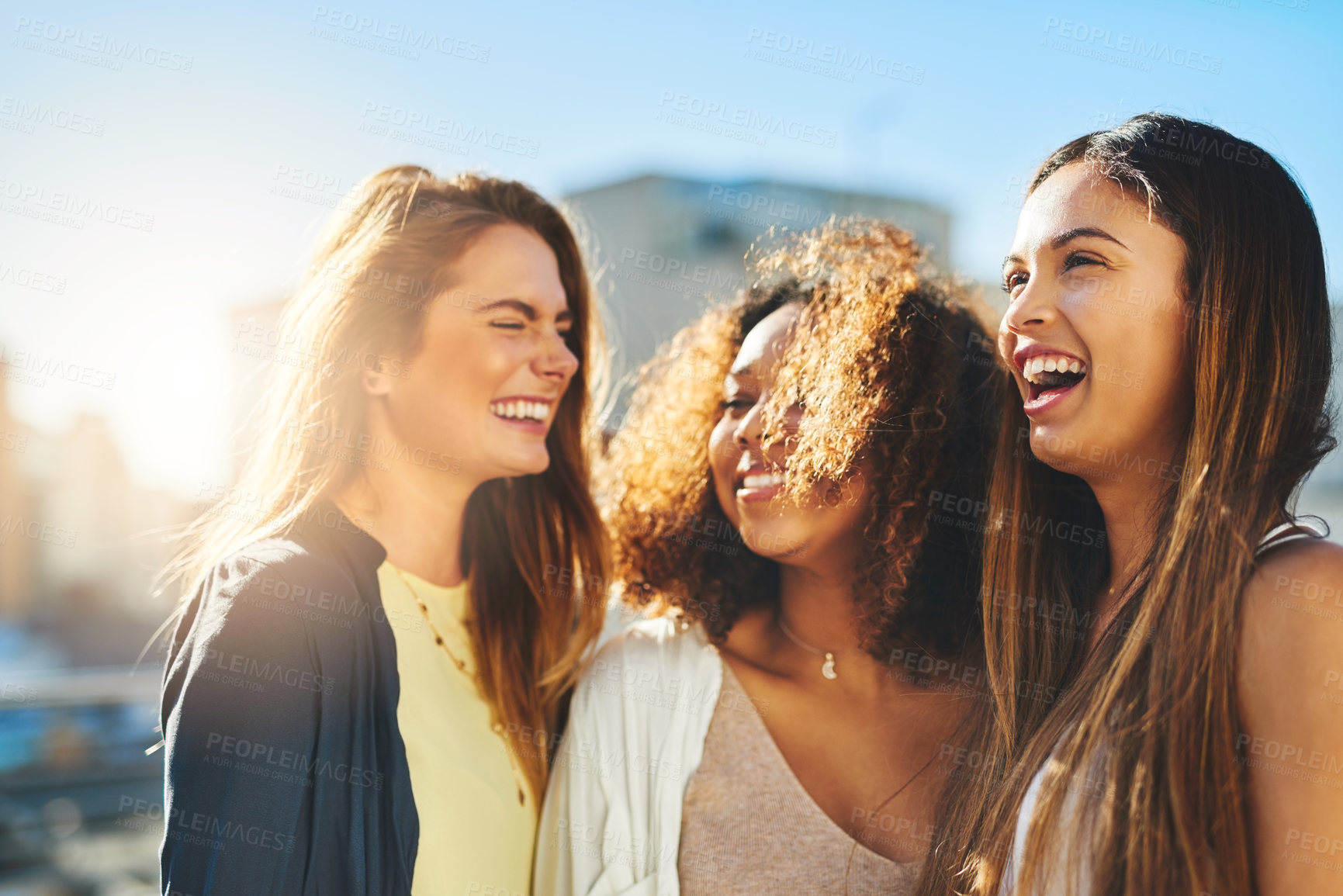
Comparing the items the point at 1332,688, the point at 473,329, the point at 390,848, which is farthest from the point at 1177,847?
the point at 473,329

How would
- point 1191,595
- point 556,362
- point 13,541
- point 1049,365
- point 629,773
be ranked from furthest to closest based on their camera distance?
point 13,541 < point 556,362 < point 629,773 < point 1049,365 < point 1191,595

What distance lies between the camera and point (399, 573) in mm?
2590

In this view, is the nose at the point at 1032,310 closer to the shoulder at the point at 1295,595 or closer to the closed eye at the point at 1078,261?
the closed eye at the point at 1078,261

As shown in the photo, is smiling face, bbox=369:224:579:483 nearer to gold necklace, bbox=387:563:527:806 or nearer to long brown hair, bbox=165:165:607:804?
long brown hair, bbox=165:165:607:804

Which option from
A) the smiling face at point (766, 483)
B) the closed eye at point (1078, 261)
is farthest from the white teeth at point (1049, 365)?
the smiling face at point (766, 483)

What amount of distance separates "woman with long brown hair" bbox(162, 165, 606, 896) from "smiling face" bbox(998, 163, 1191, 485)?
1.36 m

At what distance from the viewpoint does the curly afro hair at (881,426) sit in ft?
7.71

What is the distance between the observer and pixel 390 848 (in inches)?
84.4

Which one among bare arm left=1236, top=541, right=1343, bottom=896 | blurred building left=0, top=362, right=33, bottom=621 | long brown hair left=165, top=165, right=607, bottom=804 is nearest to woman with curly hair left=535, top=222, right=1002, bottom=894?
long brown hair left=165, top=165, right=607, bottom=804

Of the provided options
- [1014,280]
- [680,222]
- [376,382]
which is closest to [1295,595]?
[1014,280]

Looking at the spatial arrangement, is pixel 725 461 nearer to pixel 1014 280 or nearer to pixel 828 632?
pixel 828 632

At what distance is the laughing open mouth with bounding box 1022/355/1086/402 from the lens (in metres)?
1.84

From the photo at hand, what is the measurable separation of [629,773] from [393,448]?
1.07 meters

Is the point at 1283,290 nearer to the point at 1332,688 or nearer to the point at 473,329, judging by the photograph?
the point at 1332,688
